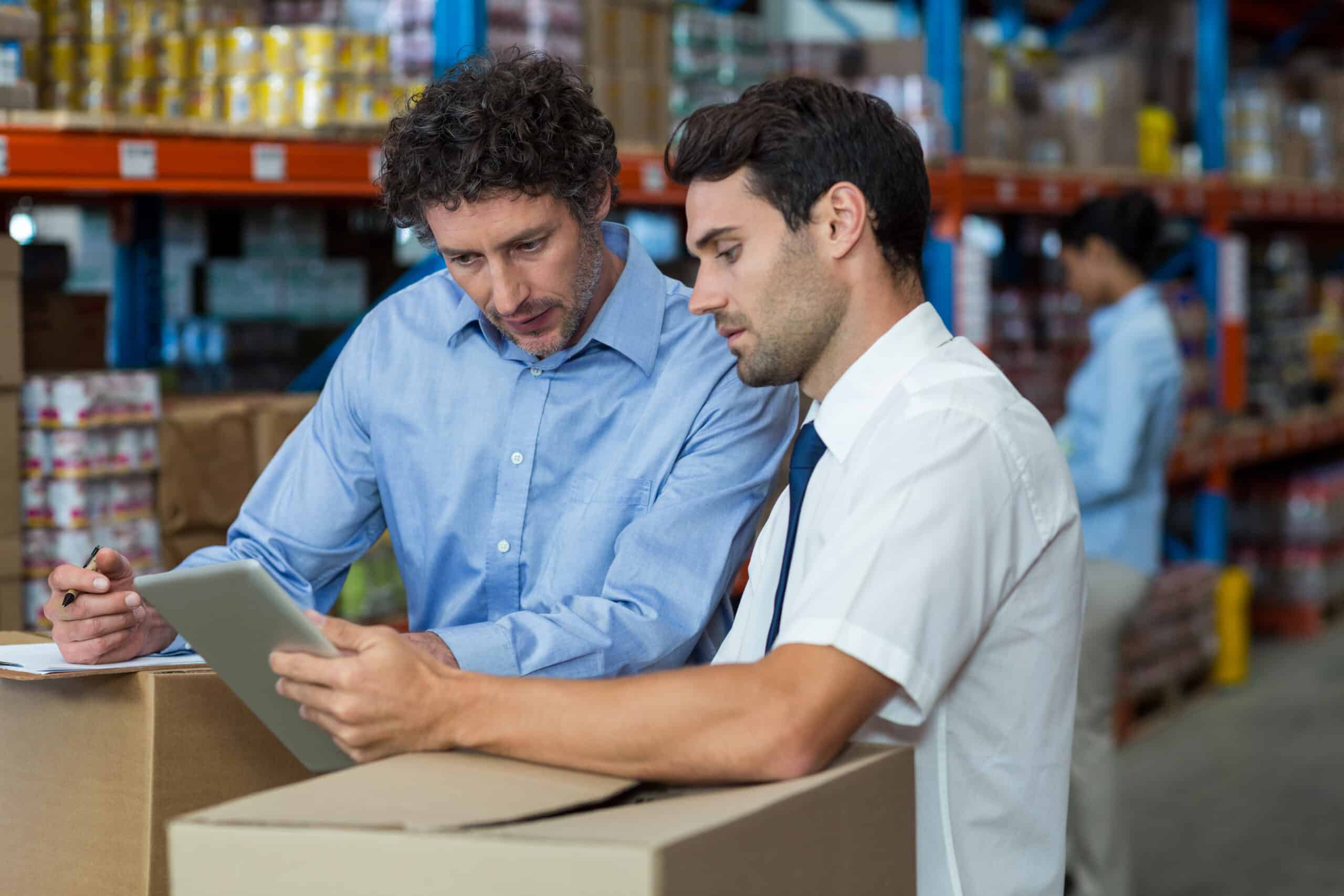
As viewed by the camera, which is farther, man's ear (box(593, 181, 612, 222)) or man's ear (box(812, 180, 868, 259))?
man's ear (box(593, 181, 612, 222))

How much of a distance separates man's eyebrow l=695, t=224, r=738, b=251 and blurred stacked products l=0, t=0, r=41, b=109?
5.55ft

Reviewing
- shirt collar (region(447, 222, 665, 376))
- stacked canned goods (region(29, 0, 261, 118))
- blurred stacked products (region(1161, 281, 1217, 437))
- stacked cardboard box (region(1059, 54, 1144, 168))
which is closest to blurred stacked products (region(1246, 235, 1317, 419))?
blurred stacked products (region(1161, 281, 1217, 437))

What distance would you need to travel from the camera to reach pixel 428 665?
138 cm

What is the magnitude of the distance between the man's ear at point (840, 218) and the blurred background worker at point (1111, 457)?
8.96ft

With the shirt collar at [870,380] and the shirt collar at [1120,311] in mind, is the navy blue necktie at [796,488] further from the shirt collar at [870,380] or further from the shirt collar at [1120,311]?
the shirt collar at [1120,311]

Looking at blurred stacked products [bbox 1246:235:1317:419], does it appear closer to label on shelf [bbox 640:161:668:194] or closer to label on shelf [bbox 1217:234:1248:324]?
label on shelf [bbox 1217:234:1248:324]

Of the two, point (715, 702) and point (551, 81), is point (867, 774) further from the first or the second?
point (551, 81)

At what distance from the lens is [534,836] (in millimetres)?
1114

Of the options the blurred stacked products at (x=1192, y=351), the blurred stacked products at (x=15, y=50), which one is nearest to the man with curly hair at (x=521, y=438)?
the blurred stacked products at (x=15, y=50)

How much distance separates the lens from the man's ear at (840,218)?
160 centimetres

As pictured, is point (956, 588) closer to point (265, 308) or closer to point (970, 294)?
point (265, 308)

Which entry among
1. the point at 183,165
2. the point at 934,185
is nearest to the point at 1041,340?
the point at 934,185

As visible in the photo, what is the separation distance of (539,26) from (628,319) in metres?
1.93

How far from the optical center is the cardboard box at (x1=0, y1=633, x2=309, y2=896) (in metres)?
1.59
